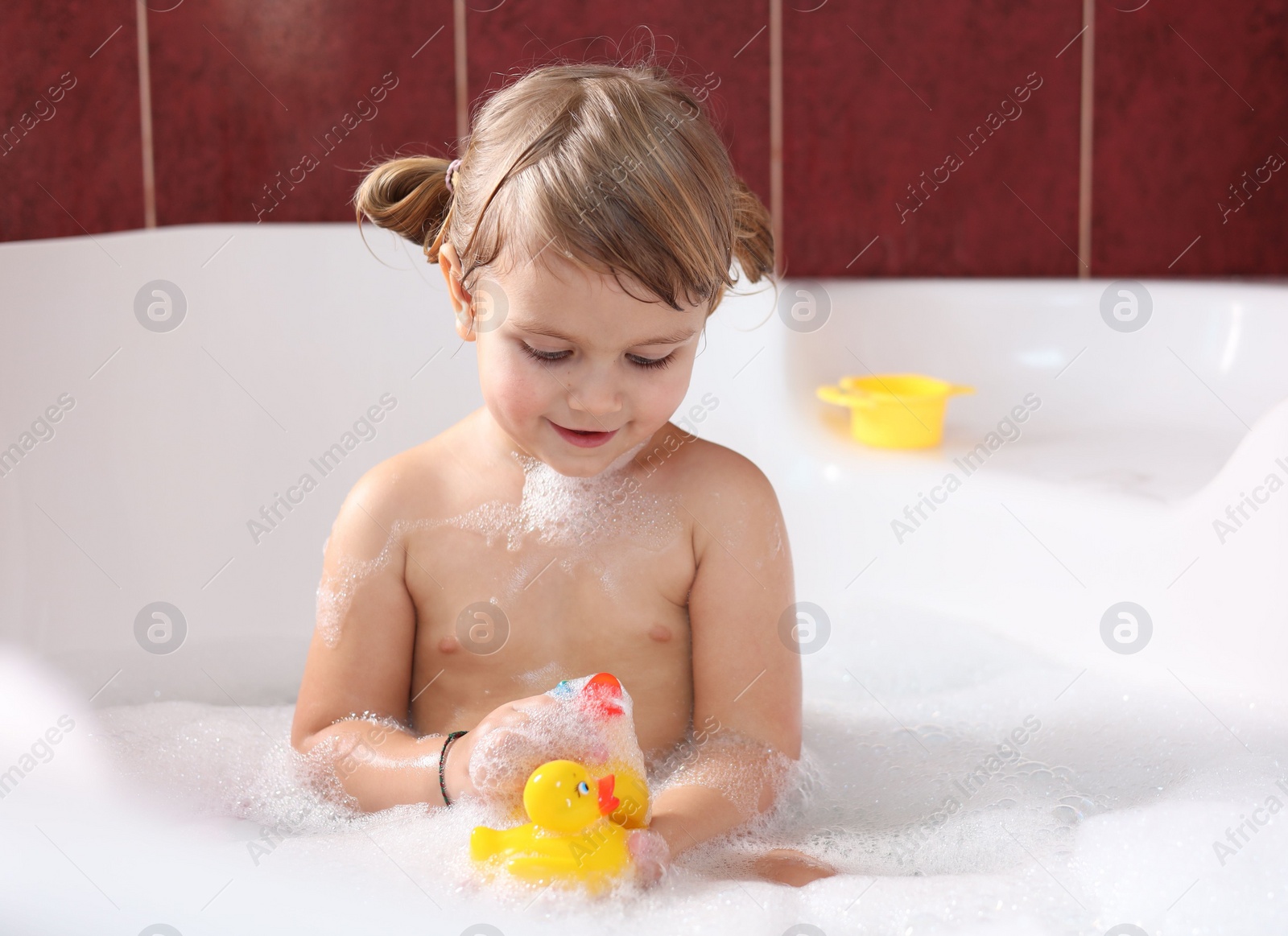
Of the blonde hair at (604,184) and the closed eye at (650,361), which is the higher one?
the blonde hair at (604,184)

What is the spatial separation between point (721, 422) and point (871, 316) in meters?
0.33

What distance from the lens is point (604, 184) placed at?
2.46 ft

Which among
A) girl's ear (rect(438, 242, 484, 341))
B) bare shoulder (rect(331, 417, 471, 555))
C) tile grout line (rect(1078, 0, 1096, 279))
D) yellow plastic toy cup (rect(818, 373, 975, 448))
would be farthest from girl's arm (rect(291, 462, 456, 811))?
tile grout line (rect(1078, 0, 1096, 279))

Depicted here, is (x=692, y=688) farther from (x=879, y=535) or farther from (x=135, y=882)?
(x=879, y=535)

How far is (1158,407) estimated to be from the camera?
1.70 m

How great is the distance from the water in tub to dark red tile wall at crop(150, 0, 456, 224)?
911 mm

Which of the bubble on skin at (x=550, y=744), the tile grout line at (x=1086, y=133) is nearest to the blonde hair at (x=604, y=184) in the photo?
the bubble on skin at (x=550, y=744)

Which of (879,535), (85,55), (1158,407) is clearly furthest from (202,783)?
(1158,407)

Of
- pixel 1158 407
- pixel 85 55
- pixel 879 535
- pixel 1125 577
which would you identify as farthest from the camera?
pixel 1158 407

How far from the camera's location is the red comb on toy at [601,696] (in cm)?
74

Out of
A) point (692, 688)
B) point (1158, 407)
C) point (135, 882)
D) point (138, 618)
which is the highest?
point (135, 882)

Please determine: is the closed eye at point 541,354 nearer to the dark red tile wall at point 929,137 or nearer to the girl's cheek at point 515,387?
the girl's cheek at point 515,387

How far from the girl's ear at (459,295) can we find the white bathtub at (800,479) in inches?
13.5

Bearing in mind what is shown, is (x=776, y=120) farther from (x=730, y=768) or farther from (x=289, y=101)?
(x=730, y=768)
